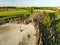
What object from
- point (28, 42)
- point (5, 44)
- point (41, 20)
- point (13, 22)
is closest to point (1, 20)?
point (13, 22)

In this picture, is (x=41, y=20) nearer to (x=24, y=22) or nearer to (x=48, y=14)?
(x=48, y=14)

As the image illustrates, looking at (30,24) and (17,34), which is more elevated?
(30,24)

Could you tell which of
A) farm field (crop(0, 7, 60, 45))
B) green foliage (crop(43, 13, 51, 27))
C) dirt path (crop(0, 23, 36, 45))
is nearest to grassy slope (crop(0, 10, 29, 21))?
farm field (crop(0, 7, 60, 45))

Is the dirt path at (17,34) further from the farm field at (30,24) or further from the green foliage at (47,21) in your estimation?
the green foliage at (47,21)

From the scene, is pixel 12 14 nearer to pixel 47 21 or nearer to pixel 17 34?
pixel 17 34

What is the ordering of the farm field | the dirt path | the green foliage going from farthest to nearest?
the green foliage, the farm field, the dirt path

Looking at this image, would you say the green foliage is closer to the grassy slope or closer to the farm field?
the farm field

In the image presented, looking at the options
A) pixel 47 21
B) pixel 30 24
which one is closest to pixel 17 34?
pixel 30 24

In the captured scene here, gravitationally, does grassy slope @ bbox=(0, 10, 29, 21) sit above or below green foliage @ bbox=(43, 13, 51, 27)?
above
